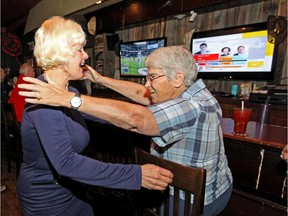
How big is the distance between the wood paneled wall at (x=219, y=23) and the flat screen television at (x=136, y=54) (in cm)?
27

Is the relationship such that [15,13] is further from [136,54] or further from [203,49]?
[203,49]

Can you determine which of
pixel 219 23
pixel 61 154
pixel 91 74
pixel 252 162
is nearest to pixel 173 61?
pixel 61 154

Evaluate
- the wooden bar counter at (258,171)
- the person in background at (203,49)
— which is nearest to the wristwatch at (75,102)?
the wooden bar counter at (258,171)

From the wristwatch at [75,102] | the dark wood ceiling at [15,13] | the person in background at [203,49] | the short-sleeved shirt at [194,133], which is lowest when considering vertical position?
the short-sleeved shirt at [194,133]

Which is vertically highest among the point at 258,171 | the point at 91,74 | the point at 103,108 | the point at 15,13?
the point at 15,13

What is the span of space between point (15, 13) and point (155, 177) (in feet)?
24.3

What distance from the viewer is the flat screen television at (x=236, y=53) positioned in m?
2.77

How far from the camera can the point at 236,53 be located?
3.03 metres

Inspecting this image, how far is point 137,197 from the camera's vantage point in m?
1.20

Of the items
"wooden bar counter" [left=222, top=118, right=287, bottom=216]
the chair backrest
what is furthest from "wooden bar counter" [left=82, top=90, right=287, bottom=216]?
the chair backrest

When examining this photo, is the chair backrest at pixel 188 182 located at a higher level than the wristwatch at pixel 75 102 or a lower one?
lower

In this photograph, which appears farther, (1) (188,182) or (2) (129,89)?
Answer: (2) (129,89)

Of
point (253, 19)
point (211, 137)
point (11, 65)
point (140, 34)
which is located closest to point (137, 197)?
point (211, 137)

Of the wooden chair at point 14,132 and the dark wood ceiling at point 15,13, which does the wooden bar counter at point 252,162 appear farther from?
the dark wood ceiling at point 15,13
